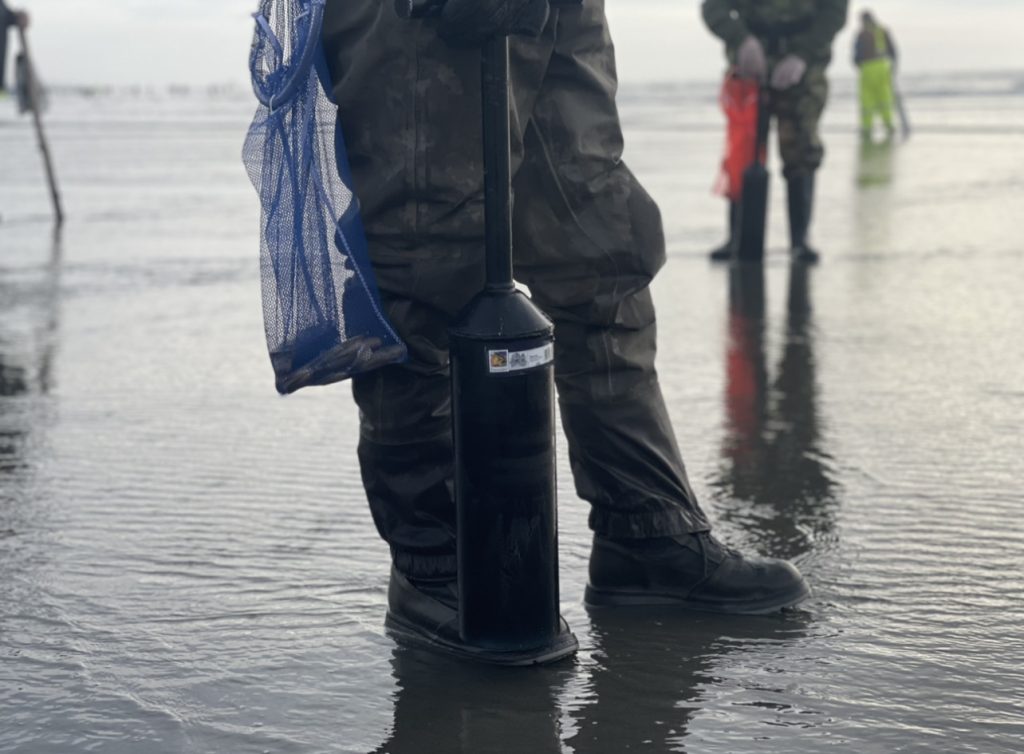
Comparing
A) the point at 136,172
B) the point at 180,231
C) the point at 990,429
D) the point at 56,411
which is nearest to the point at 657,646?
the point at 990,429

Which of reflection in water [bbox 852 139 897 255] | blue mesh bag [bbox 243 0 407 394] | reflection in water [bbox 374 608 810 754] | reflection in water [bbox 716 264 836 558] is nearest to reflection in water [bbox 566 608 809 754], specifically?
reflection in water [bbox 374 608 810 754]

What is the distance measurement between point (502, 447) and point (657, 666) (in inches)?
17.4

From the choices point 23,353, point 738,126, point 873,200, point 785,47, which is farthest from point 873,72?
point 23,353

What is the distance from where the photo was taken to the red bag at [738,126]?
8211 millimetres

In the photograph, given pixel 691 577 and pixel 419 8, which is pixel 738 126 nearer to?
pixel 691 577

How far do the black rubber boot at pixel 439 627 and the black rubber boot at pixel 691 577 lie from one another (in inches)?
10.9

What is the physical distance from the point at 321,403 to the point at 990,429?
75.3 inches

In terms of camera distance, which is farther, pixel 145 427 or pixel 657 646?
pixel 145 427

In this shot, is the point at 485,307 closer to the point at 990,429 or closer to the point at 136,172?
the point at 990,429

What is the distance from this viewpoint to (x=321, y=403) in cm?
488

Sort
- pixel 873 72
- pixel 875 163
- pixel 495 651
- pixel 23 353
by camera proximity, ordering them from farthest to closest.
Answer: pixel 873 72 → pixel 875 163 → pixel 23 353 → pixel 495 651

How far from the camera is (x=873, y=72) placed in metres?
22.2

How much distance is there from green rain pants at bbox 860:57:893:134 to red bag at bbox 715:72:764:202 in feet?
43.7

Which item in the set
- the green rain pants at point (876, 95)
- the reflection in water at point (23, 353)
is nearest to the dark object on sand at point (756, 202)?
the reflection in water at point (23, 353)
